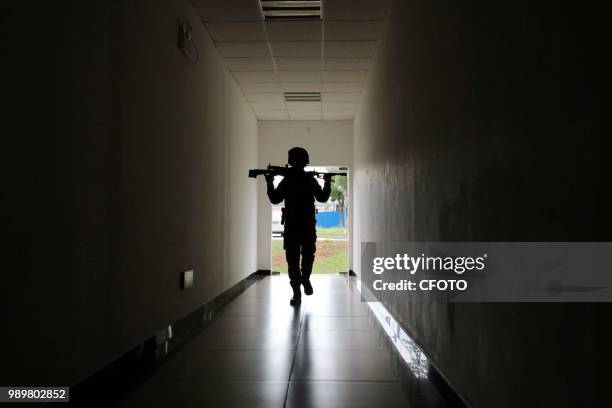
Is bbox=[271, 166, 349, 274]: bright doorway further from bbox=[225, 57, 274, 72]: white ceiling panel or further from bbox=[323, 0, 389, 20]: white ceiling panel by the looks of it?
bbox=[323, 0, 389, 20]: white ceiling panel

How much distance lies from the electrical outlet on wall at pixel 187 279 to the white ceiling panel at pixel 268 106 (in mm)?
3640

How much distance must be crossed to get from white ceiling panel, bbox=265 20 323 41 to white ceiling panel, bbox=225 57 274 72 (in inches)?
23.7

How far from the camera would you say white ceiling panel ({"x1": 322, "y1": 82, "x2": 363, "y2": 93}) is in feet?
18.5

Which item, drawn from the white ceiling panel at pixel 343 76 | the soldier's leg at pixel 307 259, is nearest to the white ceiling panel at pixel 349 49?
the white ceiling panel at pixel 343 76

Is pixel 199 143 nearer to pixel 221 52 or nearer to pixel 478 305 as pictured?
pixel 221 52

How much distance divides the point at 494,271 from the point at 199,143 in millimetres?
2987

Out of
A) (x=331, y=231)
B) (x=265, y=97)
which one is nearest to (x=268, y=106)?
(x=265, y=97)

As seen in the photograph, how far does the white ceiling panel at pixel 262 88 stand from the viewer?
5.72m

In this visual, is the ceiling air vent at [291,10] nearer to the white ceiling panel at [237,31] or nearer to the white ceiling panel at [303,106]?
the white ceiling panel at [237,31]

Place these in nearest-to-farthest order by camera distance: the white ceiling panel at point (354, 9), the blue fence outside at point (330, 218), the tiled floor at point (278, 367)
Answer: the tiled floor at point (278, 367) < the white ceiling panel at point (354, 9) < the blue fence outside at point (330, 218)

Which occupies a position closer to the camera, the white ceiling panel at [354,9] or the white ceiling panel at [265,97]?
the white ceiling panel at [354,9]

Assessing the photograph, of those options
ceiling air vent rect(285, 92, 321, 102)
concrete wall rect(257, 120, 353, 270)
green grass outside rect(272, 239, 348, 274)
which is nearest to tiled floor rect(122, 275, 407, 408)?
ceiling air vent rect(285, 92, 321, 102)

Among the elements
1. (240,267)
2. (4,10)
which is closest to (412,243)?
(4,10)

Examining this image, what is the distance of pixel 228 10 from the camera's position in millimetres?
3693
